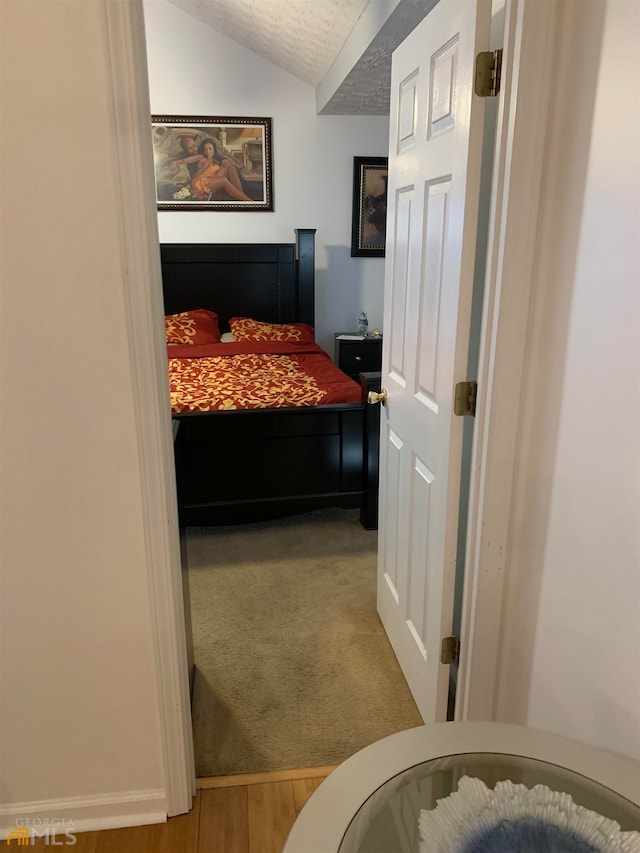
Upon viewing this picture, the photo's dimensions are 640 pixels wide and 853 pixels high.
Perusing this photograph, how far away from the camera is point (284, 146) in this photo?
4.79m

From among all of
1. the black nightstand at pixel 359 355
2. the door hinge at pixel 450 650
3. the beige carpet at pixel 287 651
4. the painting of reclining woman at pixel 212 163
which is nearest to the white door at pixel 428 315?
the door hinge at pixel 450 650

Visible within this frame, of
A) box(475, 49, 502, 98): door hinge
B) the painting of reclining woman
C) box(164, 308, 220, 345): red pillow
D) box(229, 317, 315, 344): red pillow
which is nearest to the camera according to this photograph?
box(475, 49, 502, 98): door hinge

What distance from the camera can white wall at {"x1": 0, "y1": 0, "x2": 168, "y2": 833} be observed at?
116 cm

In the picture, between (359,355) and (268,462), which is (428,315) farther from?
(359,355)

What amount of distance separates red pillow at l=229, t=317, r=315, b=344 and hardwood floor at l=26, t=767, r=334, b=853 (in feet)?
10.4

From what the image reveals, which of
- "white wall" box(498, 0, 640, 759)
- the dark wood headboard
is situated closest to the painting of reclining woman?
the dark wood headboard

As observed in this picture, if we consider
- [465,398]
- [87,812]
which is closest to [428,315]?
[465,398]

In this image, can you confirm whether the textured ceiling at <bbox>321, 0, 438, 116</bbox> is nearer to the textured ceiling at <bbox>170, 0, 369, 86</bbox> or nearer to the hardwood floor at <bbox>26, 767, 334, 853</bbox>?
the textured ceiling at <bbox>170, 0, 369, 86</bbox>

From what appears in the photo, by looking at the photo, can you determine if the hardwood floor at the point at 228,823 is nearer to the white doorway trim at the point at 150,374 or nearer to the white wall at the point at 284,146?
the white doorway trim at the point at 150,374

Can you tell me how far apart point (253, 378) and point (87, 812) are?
2272 mm

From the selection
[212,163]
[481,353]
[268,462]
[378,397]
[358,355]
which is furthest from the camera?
[358,355]

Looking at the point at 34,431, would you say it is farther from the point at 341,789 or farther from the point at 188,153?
the point at 188,153

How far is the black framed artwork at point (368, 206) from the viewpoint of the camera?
4941 millimetres
